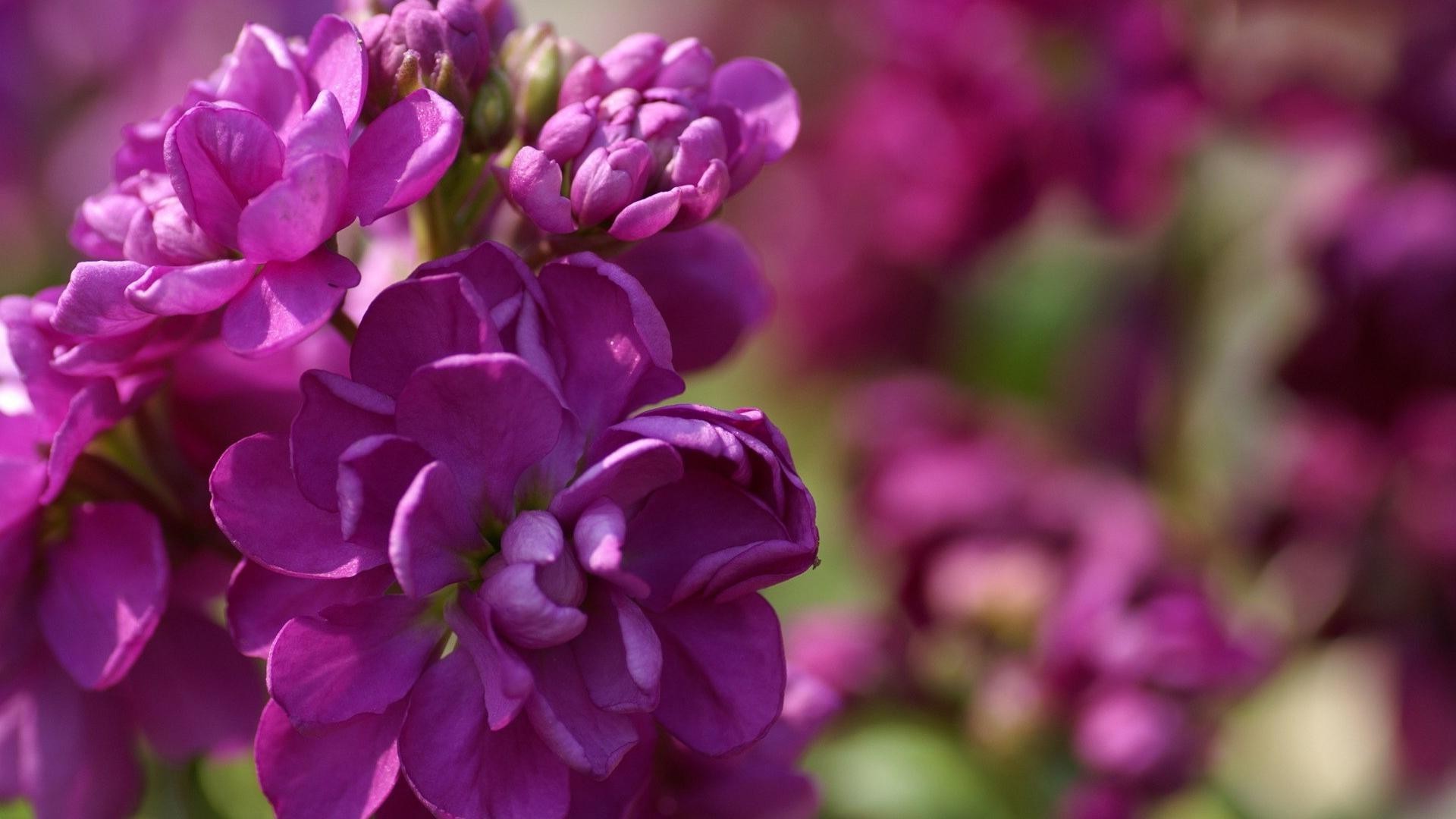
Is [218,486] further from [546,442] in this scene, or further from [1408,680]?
[1408,680]

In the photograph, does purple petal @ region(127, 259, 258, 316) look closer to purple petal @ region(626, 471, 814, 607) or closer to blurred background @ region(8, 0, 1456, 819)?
purple petal @ region(626, 471, 814, 607)

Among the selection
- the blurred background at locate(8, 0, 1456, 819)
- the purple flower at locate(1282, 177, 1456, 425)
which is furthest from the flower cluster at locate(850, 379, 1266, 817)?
the purple flower at locate(1282, 177, 1456, 425)

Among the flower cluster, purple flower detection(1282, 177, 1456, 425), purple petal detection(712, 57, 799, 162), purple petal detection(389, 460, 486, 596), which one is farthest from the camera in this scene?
purple flower detection(1282, 177, 1456, 425)

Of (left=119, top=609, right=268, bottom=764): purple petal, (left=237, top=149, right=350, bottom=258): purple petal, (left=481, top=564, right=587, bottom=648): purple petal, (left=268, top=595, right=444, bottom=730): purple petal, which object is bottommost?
(left=119, top=609, right=268, bottom=764): purple petal

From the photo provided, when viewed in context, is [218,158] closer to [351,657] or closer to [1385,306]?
[351,657]

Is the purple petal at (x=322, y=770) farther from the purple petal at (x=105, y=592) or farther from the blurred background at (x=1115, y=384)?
the blurred background at (x=1115, y=384)

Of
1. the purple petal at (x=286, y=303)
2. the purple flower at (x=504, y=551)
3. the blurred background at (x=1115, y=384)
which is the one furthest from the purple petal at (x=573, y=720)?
the blurred background at (x=1115, y=384)

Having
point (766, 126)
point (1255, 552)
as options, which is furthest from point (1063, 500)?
point (766, 126)

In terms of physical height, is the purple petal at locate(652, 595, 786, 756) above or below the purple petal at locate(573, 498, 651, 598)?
below
